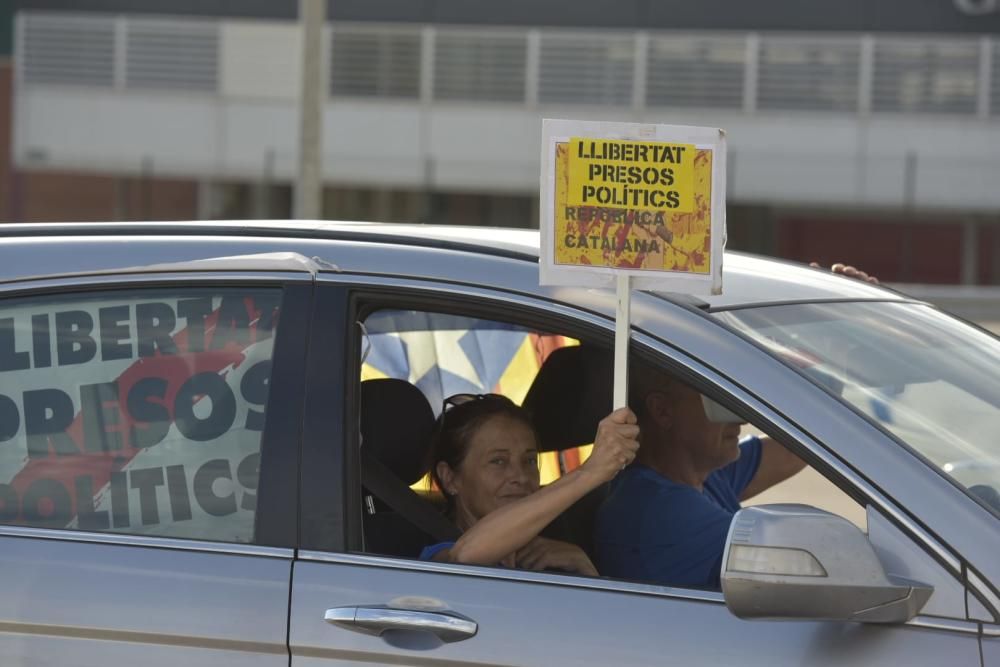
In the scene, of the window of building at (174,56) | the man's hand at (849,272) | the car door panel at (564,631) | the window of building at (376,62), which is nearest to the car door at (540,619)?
the car door panel at (564,631)

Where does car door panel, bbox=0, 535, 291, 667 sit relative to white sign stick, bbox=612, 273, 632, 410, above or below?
below

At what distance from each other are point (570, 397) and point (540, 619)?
143 centimetres

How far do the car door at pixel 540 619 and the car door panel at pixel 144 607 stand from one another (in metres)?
0.06

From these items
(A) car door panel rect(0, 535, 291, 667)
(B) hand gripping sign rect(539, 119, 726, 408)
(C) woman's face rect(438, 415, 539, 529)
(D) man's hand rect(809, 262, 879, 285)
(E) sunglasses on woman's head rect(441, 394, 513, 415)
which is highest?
(B) hand gripping sign rect(539, 119, 726, 408)

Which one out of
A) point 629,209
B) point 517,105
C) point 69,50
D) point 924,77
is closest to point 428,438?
point 629,209

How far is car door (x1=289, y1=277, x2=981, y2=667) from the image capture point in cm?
221

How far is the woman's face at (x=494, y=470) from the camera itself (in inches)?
124

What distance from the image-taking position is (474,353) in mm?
4414

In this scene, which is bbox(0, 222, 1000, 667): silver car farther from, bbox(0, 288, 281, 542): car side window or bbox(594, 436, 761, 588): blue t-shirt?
bbox(594, 436, 761, 588): blue t-shirt

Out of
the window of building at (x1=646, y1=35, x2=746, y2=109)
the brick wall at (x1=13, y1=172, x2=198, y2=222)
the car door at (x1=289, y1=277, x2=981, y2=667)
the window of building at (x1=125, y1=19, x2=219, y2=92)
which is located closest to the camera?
the car door at (x1=289, y1=277, x2=981, y2=667)

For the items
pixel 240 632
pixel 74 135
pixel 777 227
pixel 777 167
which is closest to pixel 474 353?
pixel 240 632

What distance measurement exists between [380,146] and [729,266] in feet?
102

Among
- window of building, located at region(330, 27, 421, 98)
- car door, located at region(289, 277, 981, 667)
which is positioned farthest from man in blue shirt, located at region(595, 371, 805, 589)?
window of building, located at region(330, 27, 421, 98)

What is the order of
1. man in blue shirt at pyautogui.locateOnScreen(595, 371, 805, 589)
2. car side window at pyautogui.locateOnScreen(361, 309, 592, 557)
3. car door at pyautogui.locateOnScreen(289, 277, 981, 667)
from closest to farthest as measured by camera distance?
car door at pyautogui.locateOnScreen(289, 277, 981, 667) < man in blue shirt at pyautogui.locateOnScreen(595, 371, 805, 589) < car side window at pyautogui.locateOnScreen(361, 309, 592, 557)
